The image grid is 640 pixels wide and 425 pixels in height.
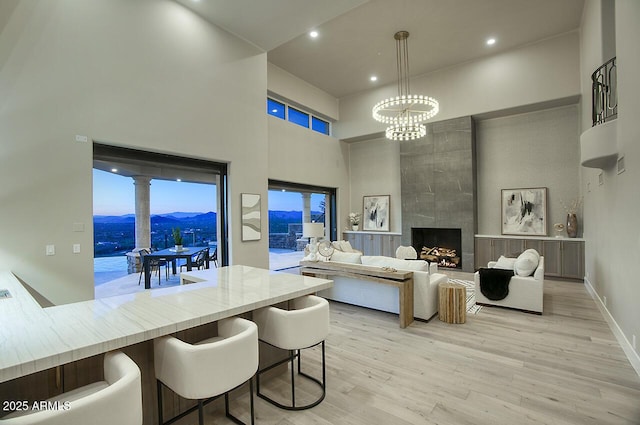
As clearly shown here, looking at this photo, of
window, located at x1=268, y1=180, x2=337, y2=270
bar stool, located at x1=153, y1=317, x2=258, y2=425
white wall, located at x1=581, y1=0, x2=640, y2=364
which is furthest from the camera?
window, located at x1=268, y1=180, x2=337, y2=270

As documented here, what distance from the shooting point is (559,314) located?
4496 mm

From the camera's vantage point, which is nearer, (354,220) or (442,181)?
(442,181)

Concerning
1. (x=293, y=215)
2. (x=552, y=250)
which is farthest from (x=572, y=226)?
(x=293, y=215)

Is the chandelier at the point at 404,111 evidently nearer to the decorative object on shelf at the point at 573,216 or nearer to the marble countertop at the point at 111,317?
the decorative object on shelf at the point at 573,216

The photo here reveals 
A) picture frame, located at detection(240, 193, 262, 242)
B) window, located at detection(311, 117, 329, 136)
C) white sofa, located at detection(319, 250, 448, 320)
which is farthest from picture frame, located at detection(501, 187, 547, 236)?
picture frame, located at detection(240, 193, 262, 242)

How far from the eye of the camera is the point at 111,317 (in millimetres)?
1755

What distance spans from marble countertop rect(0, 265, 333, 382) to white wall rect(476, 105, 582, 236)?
6.79 metres

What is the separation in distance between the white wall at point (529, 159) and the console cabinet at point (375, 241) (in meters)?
2.28

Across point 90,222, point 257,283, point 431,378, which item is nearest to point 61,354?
point 257,283

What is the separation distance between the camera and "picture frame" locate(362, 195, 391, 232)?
9.27 m

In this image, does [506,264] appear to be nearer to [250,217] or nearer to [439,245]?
[439,245]

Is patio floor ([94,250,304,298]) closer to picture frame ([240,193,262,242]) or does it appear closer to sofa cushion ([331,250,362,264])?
picture frame ([240,193,262,242])

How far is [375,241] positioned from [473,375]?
6402 millimetres

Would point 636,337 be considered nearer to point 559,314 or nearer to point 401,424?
point 559,314
